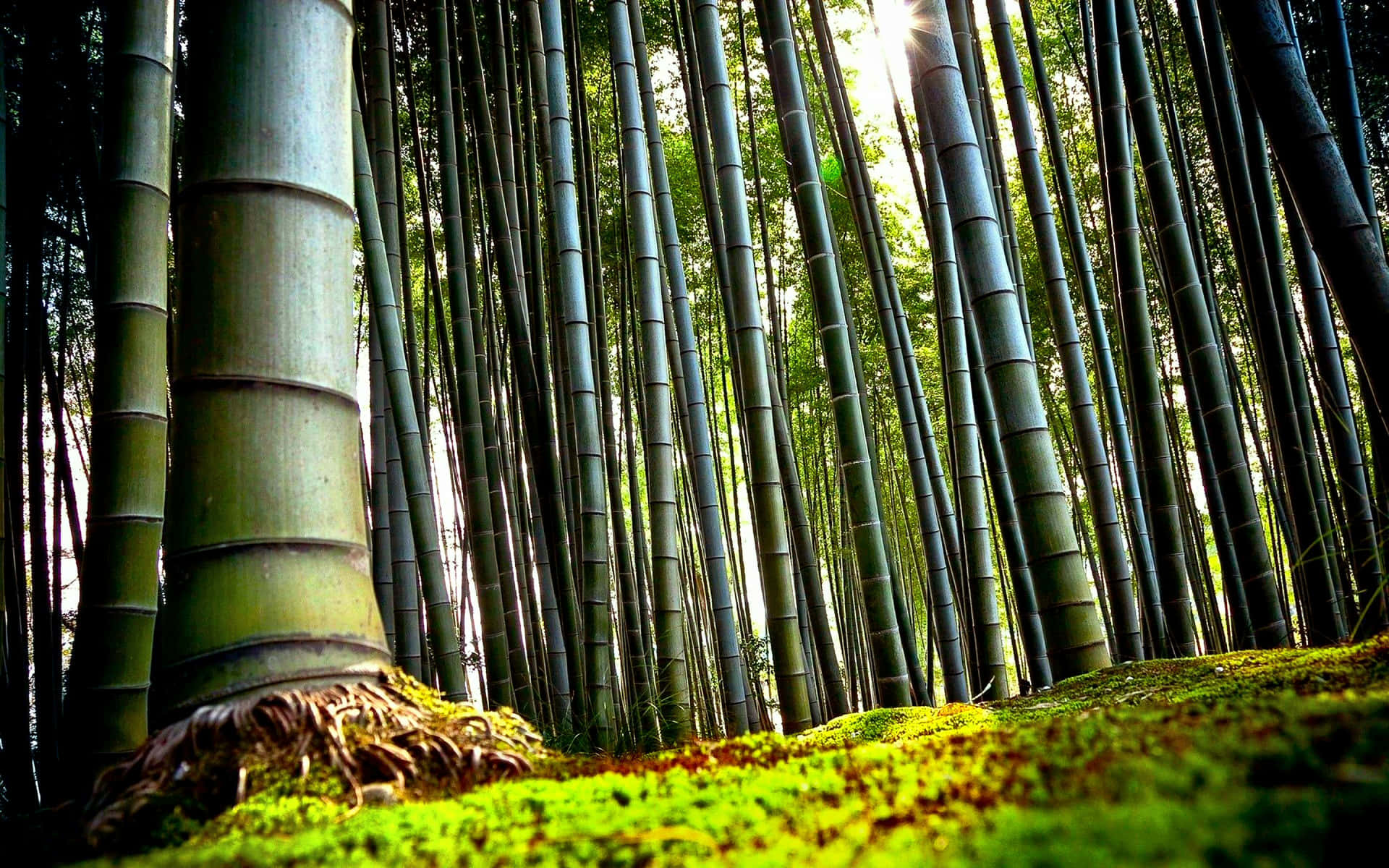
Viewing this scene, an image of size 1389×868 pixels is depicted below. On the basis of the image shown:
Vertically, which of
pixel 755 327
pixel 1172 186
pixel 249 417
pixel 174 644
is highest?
pixel 1172 186

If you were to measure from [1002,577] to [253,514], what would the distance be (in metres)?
9.01

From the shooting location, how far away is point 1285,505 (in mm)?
4902

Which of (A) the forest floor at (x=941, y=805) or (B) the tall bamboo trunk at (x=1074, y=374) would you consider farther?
(B) the tall bamboo trunk at (x=1074, y=374)

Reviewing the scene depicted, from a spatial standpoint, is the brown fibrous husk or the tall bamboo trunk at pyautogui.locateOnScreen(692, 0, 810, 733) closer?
→ the brown fibrous husk

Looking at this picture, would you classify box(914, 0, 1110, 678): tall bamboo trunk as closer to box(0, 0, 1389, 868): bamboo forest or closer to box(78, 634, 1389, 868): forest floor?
box(0, 0, 1389, 868): bamboo forest

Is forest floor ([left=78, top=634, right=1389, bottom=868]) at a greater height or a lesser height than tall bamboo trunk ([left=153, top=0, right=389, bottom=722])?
lesser

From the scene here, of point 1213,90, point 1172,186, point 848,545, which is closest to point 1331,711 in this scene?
point 1213,90

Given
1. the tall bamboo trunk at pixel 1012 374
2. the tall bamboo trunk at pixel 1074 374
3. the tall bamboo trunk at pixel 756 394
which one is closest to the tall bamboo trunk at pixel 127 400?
the tall bamboo trunk at pixel 756 394

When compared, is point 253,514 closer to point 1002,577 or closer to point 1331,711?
point 1331,711

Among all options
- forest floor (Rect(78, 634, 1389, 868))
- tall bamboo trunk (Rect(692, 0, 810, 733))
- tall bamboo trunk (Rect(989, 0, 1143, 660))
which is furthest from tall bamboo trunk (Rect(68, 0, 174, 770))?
tall bamboo trunk (Rect(989, 0, 1143, 660))

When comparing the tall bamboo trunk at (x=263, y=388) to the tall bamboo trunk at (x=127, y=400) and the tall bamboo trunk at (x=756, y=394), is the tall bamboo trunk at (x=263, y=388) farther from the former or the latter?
the tall bamboo trunk at (x=756, y=394)

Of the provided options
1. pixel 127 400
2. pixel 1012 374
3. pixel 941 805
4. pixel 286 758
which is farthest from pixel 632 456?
pixel 941 805

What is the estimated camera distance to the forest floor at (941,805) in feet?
1.49

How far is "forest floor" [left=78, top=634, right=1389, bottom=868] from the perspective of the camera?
455mm
